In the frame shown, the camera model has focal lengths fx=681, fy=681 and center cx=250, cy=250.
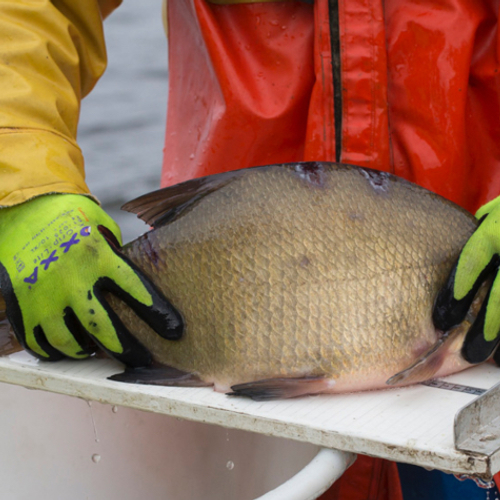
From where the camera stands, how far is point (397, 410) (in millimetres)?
1067

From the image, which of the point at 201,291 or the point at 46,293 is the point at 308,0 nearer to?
the point at 201,291

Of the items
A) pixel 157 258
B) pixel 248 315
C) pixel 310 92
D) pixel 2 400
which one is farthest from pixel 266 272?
pixel 2 400

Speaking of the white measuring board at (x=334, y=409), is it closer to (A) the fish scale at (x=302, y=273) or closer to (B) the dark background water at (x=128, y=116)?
(A) the fish scale at (x=302, y=273)

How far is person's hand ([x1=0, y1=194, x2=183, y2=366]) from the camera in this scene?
117 centimetres

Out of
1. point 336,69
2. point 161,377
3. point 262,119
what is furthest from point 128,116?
point 161,377

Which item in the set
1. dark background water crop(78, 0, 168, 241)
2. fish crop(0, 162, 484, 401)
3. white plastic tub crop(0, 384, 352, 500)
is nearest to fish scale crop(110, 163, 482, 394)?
fish crop(0, 162, 484, 401)

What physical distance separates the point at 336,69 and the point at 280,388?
0.69 metres

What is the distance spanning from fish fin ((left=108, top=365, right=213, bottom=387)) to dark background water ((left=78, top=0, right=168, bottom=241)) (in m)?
2.79

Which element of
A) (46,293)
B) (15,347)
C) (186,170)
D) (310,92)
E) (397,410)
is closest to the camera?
(397,410)

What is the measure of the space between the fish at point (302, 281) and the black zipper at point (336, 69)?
234mm

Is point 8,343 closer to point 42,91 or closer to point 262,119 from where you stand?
point 42,91

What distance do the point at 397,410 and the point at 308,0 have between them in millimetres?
888

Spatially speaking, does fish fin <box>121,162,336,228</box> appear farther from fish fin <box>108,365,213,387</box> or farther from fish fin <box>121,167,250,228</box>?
fish fin <box>108,365,213,387</box>

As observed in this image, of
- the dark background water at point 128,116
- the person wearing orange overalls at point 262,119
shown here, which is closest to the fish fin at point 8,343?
the person wearing orange overalls at point 262,119
